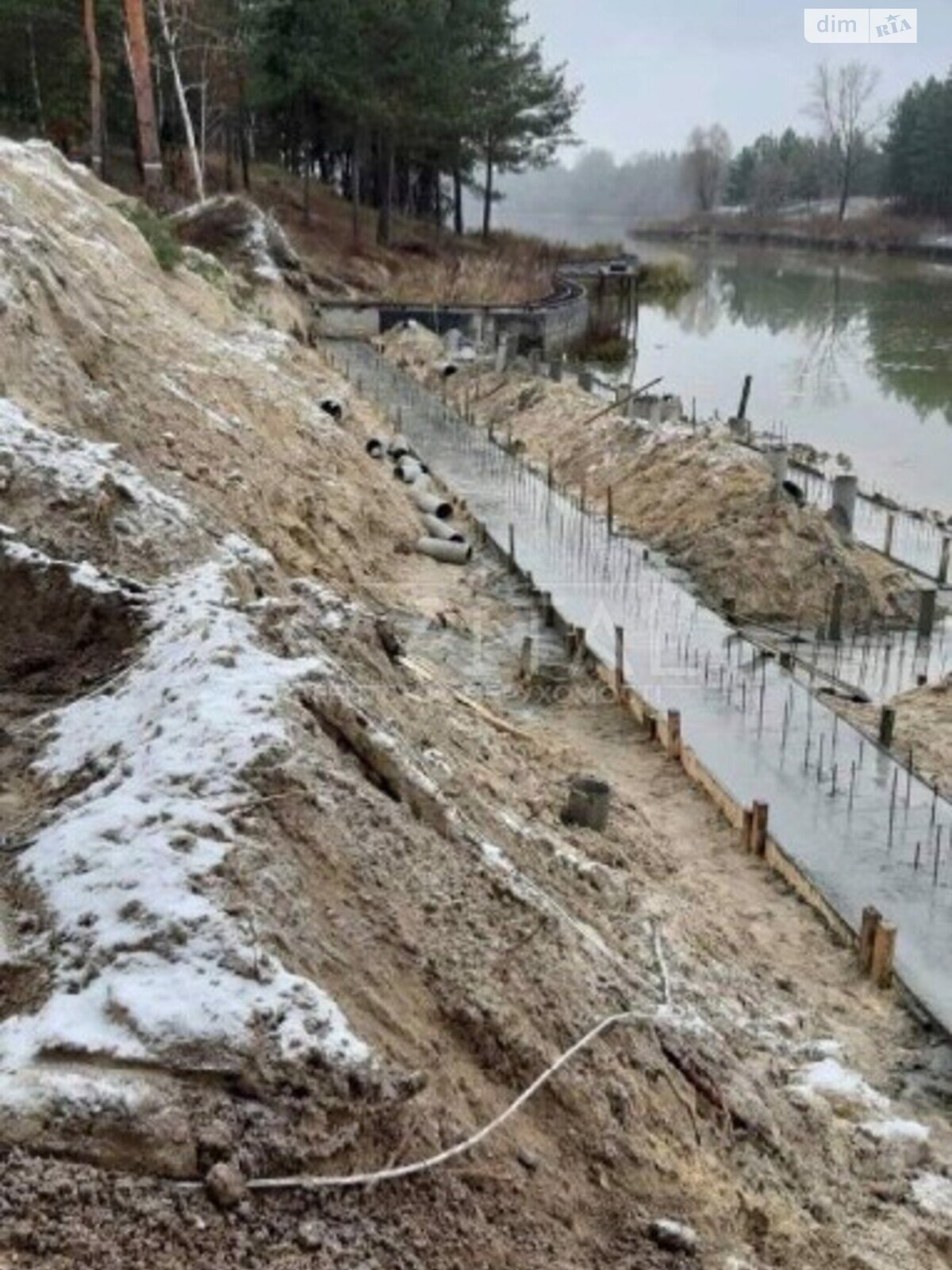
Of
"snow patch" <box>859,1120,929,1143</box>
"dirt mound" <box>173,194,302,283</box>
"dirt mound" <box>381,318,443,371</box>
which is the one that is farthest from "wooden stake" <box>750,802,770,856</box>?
"dirt mound" <box>381,318,443,371</box>

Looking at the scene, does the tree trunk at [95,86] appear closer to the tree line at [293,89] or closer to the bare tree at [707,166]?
the tree line at [293,89]

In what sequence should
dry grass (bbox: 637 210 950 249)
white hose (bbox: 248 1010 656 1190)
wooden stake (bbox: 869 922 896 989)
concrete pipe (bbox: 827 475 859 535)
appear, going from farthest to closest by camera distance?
dry grass (bbox: 637 210 950 249) < concrete pipe (bbox: 827 475 859 535) < wooden stake (bbox: 869 922 896 989) < white hose (bbox: 248 1010 656 1190)

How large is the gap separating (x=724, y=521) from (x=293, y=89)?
1126 inches

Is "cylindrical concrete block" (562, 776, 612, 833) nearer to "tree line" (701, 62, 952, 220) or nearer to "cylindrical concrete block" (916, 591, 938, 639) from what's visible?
"cylindrical concrete block" (916, 591, 938, 639)

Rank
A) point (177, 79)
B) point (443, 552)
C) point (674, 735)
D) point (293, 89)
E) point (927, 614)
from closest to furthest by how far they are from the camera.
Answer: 1. point (674, 735)
2. point (927, 614)
3. point (443, 552)
4. point (177, 79)
5. point (293, 89)

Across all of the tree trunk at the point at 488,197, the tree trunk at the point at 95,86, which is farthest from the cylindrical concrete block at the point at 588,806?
the tree trunk at the point at 488,197

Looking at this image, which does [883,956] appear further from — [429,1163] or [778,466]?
[778,466]

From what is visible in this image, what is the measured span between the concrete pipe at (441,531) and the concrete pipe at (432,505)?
0.28 m

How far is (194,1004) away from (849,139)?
322 ft

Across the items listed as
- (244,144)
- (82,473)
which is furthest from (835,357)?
(82,473)

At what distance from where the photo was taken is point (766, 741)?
1072cm

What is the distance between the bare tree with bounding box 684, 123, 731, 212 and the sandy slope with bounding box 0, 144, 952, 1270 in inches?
4528

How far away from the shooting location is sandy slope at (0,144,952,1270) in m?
3.59

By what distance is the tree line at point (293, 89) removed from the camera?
31906 mm
